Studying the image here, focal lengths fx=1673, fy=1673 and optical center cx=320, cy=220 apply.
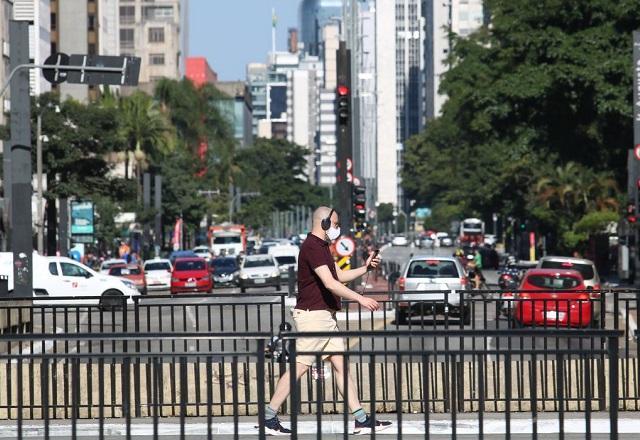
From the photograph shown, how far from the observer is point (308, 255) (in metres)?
14.1

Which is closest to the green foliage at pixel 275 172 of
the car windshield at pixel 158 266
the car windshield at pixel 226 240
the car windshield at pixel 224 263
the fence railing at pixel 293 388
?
the car windshield at pixel 226 240

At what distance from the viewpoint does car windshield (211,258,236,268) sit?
68875 millimetres

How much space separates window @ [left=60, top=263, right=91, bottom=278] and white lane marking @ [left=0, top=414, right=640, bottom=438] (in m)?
31.9

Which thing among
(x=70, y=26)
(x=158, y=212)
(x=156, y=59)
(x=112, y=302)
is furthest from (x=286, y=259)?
(x=156, y=59)

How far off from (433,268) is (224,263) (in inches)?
1183

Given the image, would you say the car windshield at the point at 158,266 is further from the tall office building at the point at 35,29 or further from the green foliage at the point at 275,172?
the green foliage at the point at 275,172

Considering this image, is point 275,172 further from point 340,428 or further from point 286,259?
point 340,428

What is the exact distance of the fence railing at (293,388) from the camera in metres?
10.7

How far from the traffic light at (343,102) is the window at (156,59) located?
492 feet

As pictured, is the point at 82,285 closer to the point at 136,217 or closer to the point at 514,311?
the point at 514,311

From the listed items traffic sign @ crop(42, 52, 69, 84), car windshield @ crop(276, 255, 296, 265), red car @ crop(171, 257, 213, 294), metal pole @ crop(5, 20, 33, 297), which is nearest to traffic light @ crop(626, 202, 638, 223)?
red car @ crop(171, 257, 213, 294)

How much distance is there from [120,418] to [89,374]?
3660 millimetres

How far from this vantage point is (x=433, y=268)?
131ft

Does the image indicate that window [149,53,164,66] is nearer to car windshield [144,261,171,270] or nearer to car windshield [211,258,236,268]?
car windshield [211,258,236,268]
